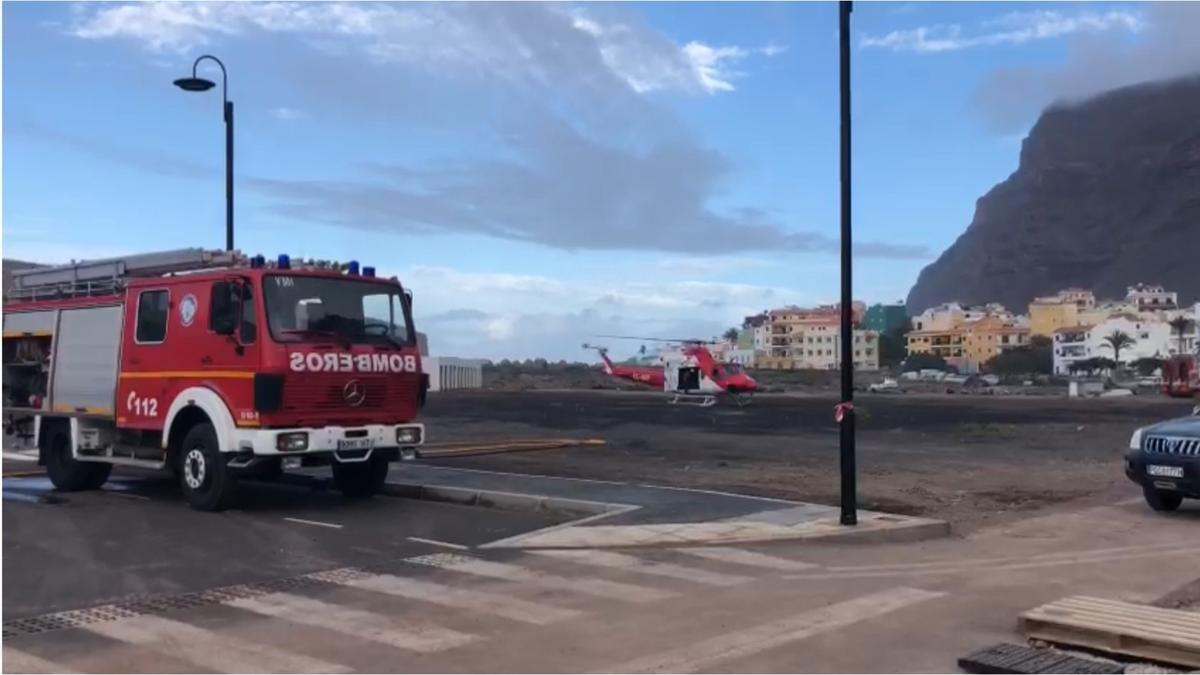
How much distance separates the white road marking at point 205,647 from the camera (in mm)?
7121

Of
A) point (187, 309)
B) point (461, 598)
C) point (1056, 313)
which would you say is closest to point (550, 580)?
point (461, 598)

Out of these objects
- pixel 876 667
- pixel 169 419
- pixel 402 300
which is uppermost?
pixel 402 300

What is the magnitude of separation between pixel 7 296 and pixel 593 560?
11.1 meters

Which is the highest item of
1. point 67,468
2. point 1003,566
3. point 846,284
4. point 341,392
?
point 846,284

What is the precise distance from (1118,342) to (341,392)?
126 metres

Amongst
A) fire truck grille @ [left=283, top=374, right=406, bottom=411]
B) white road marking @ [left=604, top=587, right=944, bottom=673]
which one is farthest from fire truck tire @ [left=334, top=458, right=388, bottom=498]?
white road marking @ [left=604, top=587, right=944, bottom=673]

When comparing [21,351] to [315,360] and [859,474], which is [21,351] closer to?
[315,360]

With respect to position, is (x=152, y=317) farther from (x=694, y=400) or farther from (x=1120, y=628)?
(x=694, y=400)

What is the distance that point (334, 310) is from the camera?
13805 mm

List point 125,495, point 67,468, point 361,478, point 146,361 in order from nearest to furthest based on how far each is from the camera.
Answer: point 146,361, point 361,478, point 125,495, point 67,468

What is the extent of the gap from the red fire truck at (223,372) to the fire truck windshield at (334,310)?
0.05ft

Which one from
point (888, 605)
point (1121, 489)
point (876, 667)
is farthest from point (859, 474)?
point (876, 667)

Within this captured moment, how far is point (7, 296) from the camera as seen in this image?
17.5m

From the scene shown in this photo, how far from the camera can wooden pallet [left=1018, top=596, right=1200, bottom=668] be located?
6961 millimetres
